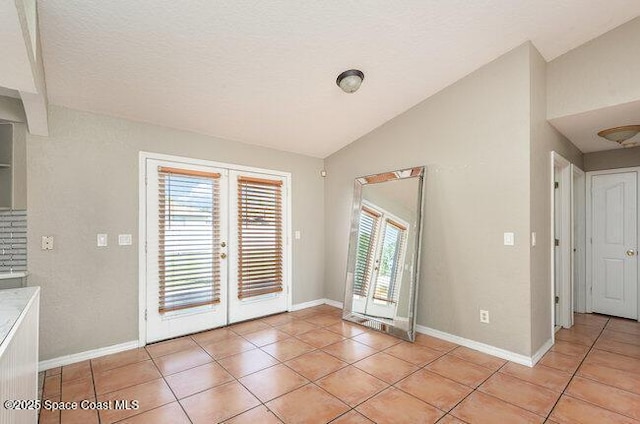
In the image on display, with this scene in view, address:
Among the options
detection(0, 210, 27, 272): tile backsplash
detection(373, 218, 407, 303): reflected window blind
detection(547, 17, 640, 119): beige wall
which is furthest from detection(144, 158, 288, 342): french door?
detection(547, 17, 640, 119): beige wall

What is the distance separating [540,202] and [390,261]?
5.37 feet

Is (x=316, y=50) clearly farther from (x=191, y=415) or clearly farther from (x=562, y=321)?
(x=562, y=321)

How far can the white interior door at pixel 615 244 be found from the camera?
13.5 ft

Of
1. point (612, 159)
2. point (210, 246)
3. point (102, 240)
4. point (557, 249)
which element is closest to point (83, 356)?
point (102, 240)

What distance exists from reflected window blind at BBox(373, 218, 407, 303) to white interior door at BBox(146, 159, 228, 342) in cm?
193

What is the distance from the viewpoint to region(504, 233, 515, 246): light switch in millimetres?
2900

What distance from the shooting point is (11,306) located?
1675mm

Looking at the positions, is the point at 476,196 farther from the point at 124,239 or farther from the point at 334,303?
the point at 124,239

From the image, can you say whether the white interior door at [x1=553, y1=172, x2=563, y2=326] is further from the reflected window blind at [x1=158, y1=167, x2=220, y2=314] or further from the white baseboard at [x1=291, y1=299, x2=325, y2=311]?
the reflected window blind at [x1=158, y1=167, x2=220, y2=314]

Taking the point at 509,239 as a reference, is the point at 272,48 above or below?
above

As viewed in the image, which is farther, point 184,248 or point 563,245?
point 563,245

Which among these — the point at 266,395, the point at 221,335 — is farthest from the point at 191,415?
the point at 221,335

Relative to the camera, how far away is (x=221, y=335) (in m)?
3.57

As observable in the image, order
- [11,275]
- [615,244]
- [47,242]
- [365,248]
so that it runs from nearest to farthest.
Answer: [11,275] < [47,242] < [365,248] < [615,244]
